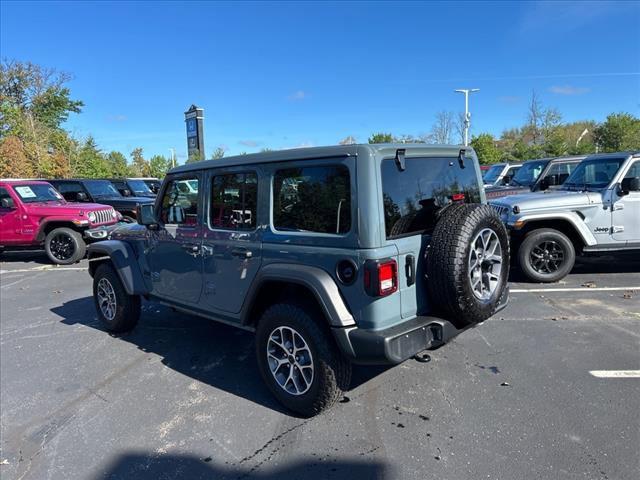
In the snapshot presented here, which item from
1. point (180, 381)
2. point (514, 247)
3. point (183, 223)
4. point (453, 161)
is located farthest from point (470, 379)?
point (514, 247)

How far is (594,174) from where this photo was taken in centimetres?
692

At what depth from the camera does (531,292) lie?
20.4 feet

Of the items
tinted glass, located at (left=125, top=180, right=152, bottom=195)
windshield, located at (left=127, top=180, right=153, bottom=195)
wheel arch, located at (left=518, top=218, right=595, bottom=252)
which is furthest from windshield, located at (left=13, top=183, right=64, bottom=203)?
wheel arch, located at (left=518, top=218, right=595, bottom=252)

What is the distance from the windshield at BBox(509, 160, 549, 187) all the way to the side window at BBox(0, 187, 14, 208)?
1224 cm

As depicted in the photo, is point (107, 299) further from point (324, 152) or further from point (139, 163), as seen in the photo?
point (139, 163)

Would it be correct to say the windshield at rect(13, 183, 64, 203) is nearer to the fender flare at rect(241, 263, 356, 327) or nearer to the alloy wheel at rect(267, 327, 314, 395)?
the alloy wheel at rect(267, 327, 314, 395)

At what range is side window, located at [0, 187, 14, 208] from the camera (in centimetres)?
1016

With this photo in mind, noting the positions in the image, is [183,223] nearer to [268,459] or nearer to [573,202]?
[268,459]

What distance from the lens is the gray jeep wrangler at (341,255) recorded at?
2.86 m

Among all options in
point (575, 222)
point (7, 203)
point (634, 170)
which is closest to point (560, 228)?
point (575, 222)

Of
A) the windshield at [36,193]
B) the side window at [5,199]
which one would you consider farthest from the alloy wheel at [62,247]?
the side window at [5,199]

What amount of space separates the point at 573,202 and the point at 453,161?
3.77 meters

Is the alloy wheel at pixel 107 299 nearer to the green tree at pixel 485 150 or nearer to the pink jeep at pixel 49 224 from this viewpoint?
the pink jeep at pixel 49 224

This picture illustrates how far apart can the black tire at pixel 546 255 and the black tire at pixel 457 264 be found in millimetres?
3710
